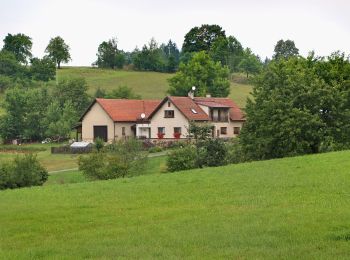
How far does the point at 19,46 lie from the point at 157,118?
101 m

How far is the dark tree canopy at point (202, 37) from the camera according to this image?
138 metres

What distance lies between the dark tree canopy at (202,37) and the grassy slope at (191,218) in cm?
11598

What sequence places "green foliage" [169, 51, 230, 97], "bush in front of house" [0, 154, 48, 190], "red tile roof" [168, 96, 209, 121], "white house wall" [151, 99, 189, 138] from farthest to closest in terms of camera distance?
"green foliage" [169, 51, 230, 97] → "white house wall" [151, 99, 189, 138] → "red tile roof" [168, 96, 209, 121] → "bush in front of house" [0, 154, 48, 190]

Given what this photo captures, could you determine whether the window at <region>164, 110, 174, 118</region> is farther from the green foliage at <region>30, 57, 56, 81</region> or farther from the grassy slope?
the green foliage at <region>30, 57, 56, 81</region>

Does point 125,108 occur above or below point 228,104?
below

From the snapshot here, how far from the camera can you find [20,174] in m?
33.9

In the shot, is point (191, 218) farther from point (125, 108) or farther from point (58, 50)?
point (58, 50)

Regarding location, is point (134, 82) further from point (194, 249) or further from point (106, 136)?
point (194, 249)

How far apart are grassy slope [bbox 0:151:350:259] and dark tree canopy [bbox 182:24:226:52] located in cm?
11598

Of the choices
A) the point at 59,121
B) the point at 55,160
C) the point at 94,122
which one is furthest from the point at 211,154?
the point at 59,121

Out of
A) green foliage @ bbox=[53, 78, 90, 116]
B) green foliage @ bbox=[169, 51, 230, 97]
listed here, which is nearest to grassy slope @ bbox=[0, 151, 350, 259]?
green foliage @ bbox=[169, 51, 230, 97]

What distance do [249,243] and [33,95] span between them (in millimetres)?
81701

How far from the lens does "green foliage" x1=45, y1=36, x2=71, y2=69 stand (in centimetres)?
14900

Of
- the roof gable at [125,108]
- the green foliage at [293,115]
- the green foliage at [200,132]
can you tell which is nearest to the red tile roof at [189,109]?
the roof gable at [125,108]
